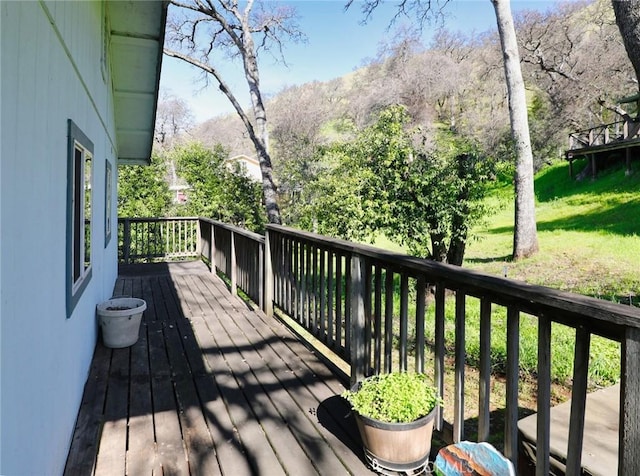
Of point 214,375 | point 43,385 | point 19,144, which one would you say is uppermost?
point 19,144

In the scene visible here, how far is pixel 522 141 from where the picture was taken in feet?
31.2

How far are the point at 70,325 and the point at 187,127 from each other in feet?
108

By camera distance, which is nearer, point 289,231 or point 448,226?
point 289,231

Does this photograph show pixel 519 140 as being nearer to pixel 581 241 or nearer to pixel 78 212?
pixel 581 241

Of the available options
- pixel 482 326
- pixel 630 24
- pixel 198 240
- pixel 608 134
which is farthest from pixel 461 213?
pixel 608 134

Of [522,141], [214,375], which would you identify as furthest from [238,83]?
[214,375]

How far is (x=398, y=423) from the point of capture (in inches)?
76.0

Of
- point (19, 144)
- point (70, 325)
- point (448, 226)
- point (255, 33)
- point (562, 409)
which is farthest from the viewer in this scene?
point (255, 33)

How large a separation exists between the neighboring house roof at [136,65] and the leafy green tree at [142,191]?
3.48m

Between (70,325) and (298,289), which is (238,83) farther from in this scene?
(70,325)

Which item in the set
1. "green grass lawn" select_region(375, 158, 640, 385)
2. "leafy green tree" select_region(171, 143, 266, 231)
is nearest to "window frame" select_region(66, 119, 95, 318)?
"green grass lawn" select_region(375, 158, 640, 385)

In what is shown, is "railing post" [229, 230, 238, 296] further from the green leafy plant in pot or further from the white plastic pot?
the green leafy plant in pot

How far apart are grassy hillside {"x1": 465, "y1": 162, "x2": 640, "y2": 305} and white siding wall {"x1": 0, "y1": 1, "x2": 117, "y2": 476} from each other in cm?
477

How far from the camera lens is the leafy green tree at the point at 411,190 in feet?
19.4
